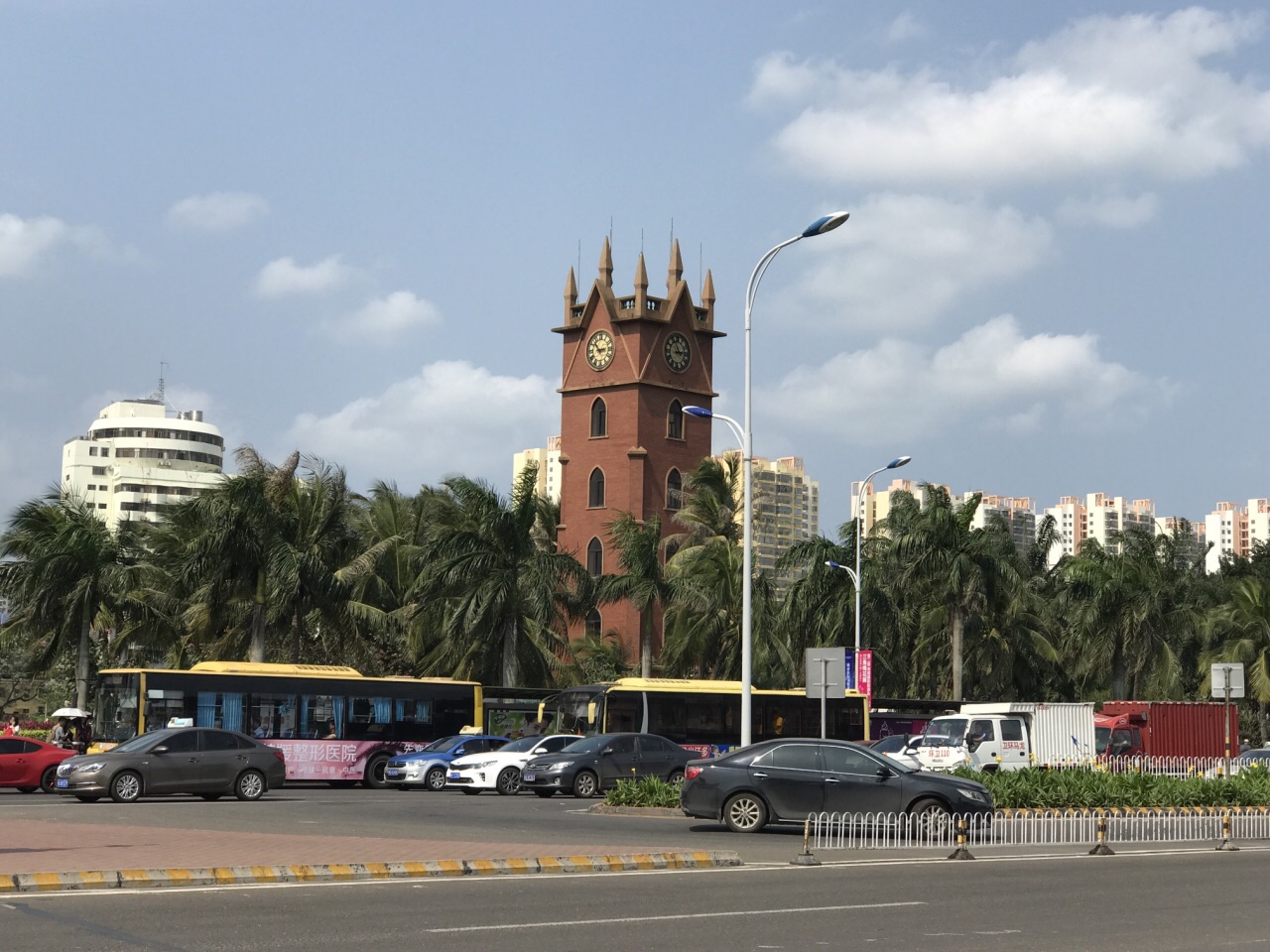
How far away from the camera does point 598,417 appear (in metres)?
78.0

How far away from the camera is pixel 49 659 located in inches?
1847

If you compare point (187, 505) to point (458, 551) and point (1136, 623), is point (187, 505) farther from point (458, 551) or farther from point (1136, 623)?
point (1136, 623)

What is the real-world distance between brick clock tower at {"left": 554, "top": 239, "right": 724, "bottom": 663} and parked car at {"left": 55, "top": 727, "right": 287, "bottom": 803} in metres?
45.3

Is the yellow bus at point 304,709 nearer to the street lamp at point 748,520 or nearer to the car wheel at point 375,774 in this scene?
the car wheel at point 375,774

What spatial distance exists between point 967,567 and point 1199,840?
3203 cm

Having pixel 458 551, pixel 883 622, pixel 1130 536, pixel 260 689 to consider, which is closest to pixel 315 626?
pixel 458 551

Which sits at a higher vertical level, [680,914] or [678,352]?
[678,352]

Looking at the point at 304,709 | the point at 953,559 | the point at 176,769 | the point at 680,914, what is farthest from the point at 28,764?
the point at 953,559

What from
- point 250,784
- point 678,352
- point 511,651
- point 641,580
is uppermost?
point 678,352

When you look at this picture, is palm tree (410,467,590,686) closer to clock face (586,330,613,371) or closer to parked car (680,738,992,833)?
parked car (680,738,992,833)

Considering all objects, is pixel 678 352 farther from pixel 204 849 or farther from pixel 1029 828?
pixel 204 849

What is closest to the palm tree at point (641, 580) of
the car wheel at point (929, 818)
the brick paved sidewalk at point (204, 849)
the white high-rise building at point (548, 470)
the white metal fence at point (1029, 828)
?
the white metal fence at point (1029, 828)

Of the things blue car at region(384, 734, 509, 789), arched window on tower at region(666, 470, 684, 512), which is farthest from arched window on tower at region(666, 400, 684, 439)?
blue car at region(384, 734, 509, 789)

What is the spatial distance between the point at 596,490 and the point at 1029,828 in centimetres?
5660
